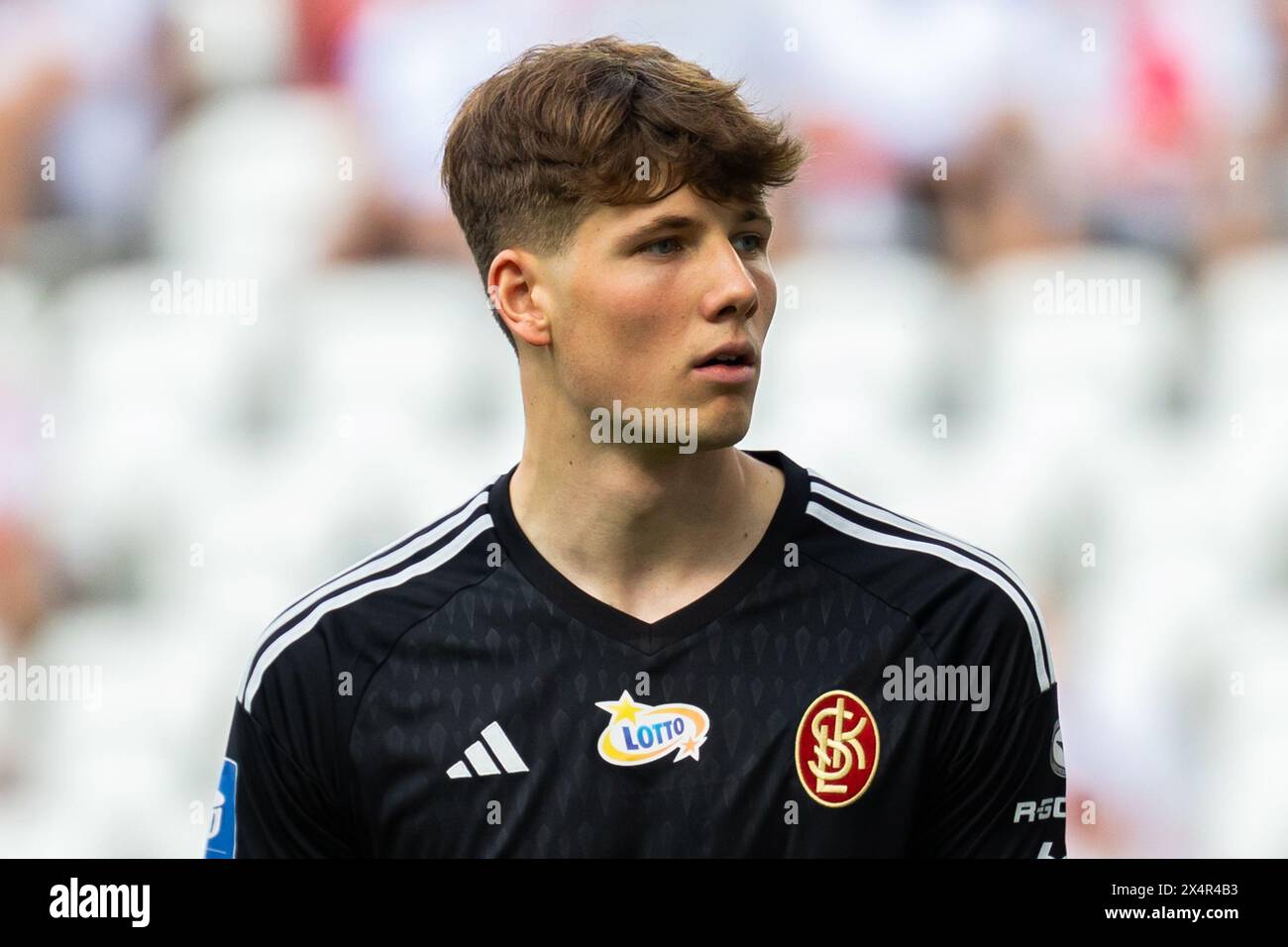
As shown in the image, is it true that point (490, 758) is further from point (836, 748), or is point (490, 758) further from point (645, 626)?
point (836, 748)

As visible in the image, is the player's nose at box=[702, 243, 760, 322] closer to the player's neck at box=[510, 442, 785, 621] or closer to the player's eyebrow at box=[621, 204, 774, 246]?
the player's eyebrow at box=[621, 204, 774, 246]

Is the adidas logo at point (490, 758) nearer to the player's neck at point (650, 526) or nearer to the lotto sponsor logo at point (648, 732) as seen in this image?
the lotto sponsor logo at point (648, 732)

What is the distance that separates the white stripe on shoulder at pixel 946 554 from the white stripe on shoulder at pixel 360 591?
637mm

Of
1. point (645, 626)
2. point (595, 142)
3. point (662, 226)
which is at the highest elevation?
point (595, 142)

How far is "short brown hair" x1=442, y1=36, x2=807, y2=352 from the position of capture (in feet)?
7.96

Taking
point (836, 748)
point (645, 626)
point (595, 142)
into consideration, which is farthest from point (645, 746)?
point (595, 142)

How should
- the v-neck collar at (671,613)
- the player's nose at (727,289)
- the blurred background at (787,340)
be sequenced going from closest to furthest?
the player's nose at (727,289) < the v-neck collar at (671,613) < the blurred background at (787,340)

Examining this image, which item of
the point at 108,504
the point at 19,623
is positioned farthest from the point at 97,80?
the point at 19,623

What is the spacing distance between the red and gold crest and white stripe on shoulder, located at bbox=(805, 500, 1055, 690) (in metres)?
0.32

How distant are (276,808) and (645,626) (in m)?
0.75

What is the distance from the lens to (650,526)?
99.0 inches

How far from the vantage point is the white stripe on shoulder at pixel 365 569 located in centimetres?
262

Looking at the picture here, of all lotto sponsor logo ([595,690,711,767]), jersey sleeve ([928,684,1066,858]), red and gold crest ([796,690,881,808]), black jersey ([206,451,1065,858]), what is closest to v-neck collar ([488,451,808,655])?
black jersey ([206,451,1065,858])

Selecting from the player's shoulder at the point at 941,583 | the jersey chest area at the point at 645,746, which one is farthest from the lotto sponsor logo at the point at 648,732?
the player's shoulder at the point at 941,583
